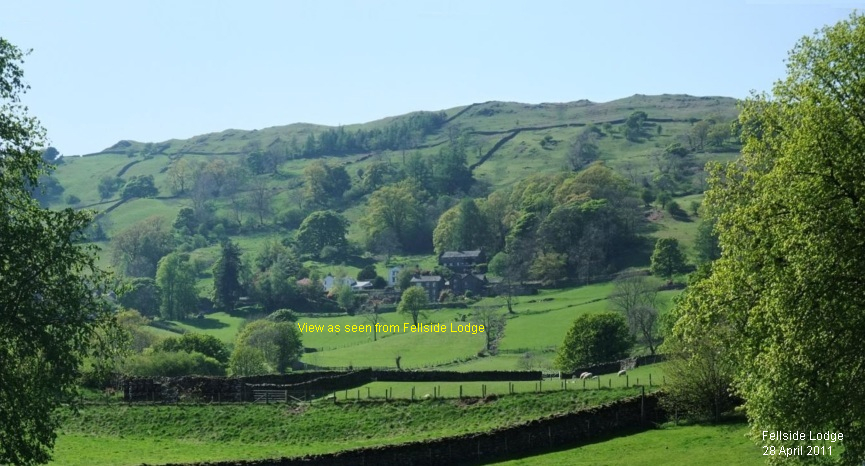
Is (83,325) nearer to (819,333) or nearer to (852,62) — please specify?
(819,333)

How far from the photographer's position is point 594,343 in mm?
85500

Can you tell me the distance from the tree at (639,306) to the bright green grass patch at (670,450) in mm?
46762

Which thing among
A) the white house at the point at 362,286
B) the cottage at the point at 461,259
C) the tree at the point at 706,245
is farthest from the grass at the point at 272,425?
the cottage at the point at 461,259

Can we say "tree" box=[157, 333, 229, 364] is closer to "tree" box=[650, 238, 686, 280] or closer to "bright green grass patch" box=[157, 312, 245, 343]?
"bright green grass patch" box=[157, 312, 245, 343]

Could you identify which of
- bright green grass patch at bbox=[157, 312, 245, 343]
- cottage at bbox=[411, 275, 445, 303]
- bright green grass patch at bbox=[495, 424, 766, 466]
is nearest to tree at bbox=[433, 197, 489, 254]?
cottage at bbox=[411, 275, 445, 303]

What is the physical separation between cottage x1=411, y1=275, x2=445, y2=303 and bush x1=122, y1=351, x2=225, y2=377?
244 feet

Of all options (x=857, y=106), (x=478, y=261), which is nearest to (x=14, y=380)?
(x=857, y=106)

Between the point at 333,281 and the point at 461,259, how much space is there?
24931mm

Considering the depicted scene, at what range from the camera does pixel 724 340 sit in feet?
101

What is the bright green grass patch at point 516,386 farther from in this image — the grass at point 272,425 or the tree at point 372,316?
the tree at point 372,316

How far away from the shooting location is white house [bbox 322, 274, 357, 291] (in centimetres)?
17036

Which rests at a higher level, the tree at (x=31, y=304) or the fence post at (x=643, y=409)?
the tree at (x=31, y=304)

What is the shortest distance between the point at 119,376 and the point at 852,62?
183ft

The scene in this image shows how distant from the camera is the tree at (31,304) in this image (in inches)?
1149
